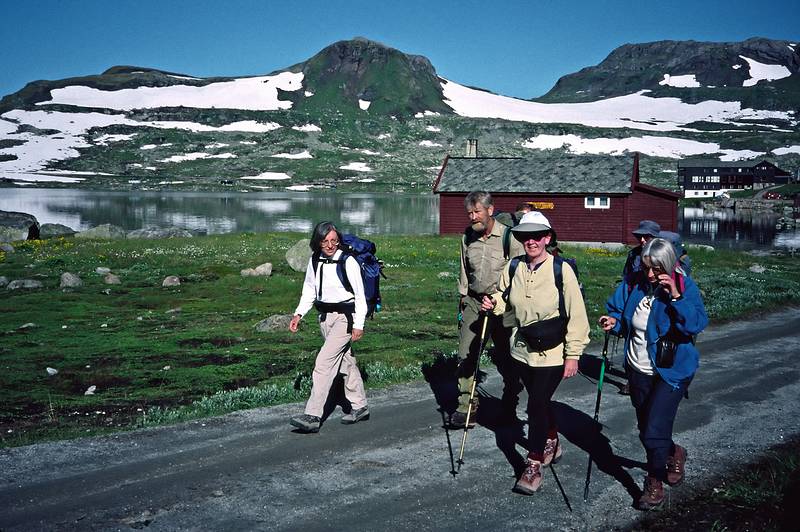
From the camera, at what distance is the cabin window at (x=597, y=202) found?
48.5m

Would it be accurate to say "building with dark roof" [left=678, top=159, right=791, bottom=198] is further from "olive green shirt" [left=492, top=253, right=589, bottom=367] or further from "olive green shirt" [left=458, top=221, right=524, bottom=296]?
"olive green shirt" [left=492, top=253, right=589, bottom=367]

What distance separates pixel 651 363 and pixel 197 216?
276ft

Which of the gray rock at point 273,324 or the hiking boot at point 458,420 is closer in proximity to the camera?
the hiking boot at point 458,420

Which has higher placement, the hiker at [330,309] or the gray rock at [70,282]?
the hiker at [330,309]

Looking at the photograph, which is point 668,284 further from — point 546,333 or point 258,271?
point 258,271

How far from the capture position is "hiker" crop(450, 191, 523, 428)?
8383 mm

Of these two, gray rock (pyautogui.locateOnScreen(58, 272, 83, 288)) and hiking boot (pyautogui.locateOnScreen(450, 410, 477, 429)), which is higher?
hiking boot (pyautogui.locateOnScreen(450, 410, 477, 429))

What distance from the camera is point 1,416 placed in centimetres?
1054

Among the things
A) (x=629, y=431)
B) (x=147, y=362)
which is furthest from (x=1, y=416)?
(x=629, y=431)

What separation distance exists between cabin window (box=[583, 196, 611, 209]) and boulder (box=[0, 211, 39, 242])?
3947 centimetres

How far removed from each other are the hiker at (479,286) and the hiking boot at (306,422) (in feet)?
5.56

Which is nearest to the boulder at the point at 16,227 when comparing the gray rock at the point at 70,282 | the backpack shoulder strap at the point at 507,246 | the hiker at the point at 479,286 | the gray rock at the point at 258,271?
the gray rock at the point at 70,282

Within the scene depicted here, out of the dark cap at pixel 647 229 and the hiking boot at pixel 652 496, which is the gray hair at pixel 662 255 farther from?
the dark cap at pixel 647 229

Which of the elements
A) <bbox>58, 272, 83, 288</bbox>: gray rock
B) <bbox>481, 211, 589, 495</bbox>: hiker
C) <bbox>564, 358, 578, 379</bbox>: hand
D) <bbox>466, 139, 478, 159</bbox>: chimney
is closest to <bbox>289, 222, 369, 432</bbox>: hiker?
<bbox>481, 211, 589, 495</bbox>: hiker
